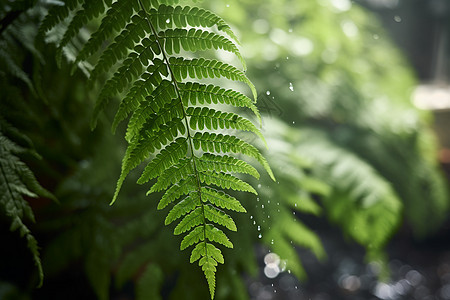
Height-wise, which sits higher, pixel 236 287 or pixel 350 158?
pixel 350 158

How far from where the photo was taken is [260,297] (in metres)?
1.58

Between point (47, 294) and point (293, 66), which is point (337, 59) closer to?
point (293, 66)

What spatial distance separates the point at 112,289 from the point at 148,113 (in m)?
0.96

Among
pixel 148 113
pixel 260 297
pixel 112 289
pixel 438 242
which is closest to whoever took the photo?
pixel 148 113

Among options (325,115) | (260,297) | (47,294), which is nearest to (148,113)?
(47,294)

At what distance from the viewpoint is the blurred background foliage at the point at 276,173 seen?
65cm

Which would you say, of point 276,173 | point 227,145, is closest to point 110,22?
point 227,145

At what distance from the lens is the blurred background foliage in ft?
2.14

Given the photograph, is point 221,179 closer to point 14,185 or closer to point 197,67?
point 197,67

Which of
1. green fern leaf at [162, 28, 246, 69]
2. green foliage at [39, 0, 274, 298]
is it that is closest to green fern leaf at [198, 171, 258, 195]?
green foliage at [39, 0, 274, 298]

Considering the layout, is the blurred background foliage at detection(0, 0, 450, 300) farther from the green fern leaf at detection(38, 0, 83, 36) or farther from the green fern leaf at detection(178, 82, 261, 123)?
the green fern leaf at detection(178, 82, 261, 123)

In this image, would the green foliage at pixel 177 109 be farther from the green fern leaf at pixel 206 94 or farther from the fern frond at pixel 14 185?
the fern frond at pixel 14 185

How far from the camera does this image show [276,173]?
2.67 feet

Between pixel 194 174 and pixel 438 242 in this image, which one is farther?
pixel 438 242
